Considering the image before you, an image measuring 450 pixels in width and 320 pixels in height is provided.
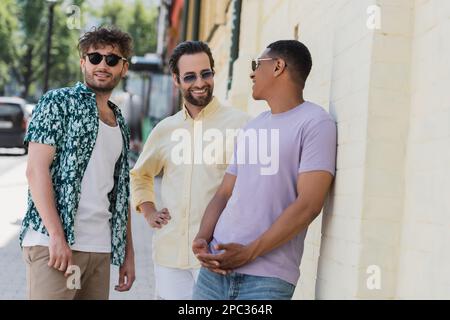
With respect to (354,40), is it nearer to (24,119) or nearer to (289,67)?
(289,67)

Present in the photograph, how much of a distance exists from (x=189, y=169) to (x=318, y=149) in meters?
0.85

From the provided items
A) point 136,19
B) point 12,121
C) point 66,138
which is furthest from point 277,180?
point 136,19

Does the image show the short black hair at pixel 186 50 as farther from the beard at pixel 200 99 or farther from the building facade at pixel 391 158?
the building facade at pixel 391 158

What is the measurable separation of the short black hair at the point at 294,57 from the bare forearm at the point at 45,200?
3.59 ft

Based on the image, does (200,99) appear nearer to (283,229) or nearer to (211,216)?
(211,216)

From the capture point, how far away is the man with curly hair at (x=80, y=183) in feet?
10.5

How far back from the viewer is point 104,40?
3.54 metres

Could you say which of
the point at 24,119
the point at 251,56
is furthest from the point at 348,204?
the point at 24,119

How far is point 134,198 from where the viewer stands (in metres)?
4.33

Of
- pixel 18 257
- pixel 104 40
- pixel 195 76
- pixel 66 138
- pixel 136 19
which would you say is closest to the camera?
pixel 66 138

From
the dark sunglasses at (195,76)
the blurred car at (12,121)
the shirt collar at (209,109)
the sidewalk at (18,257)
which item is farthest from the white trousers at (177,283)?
the blurred car at (12,121)

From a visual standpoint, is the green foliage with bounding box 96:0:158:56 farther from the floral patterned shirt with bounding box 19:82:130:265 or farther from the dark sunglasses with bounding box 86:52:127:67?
the floral patterned shirt with bounding box 19:82:130:265

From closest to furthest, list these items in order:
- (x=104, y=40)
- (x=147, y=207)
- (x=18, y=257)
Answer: (x=104, y=40) < (x=147, y=207) < (x=18, y=257)

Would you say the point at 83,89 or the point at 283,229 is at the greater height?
the point at 83,89
